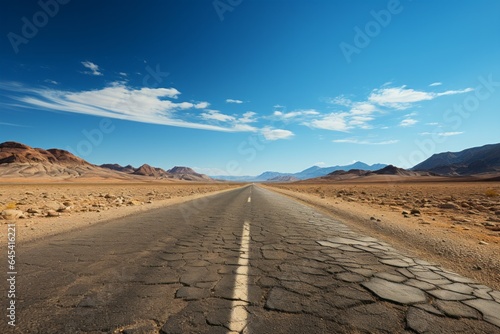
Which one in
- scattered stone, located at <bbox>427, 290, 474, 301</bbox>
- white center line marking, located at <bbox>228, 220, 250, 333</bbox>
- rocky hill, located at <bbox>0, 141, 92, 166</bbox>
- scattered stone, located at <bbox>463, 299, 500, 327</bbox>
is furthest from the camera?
rocky hill, located at <bbox>0, 141, 92, 166</bbox>

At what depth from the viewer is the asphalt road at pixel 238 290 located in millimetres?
2645

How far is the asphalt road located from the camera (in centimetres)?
264

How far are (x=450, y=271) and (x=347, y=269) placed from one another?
1.79 meters

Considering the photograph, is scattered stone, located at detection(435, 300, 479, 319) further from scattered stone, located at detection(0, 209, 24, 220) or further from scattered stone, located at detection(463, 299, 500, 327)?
scattered stone, located at detection(0, 209, 24, 220)

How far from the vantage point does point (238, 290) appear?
11.3 ft

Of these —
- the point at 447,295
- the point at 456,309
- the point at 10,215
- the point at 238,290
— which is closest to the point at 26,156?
the point at 10,215

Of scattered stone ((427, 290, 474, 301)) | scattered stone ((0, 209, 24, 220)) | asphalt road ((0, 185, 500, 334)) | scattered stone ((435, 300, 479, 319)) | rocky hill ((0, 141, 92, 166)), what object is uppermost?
rocky hill ((0, 141, 92, 166))

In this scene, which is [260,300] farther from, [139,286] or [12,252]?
[12,252]

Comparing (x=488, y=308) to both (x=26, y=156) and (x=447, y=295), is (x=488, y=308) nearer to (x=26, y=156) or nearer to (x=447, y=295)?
(x=447, y=295)

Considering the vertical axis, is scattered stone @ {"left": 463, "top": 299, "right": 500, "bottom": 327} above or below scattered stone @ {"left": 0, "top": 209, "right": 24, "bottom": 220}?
below

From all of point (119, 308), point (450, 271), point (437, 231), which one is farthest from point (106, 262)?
point (437, 231)

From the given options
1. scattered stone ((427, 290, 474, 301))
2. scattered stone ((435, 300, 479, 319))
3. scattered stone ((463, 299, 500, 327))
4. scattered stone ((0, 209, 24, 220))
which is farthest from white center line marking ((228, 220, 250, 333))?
scattered stone ((0, 209, 24, 220))

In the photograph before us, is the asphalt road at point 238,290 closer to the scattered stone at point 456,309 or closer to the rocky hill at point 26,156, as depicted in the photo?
the scattered stone at point 456,309

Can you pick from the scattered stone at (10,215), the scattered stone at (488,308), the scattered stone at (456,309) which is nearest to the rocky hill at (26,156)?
the scattered stone at (10,215)
